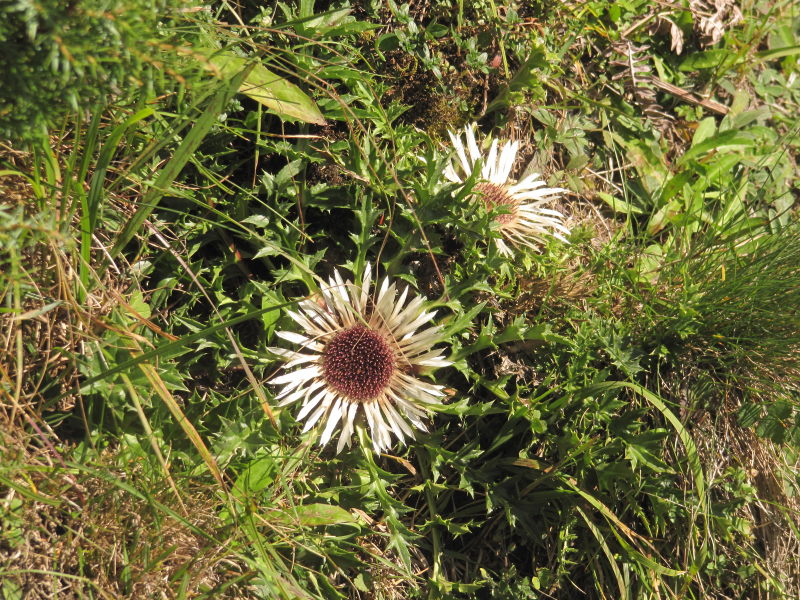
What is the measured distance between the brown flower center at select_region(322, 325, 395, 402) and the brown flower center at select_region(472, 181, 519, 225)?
0.59 m

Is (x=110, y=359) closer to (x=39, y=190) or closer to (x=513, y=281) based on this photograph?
(x=39, y=190)

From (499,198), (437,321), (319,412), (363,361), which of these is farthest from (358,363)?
(499,198)

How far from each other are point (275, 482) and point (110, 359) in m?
0.55

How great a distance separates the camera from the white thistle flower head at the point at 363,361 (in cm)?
200

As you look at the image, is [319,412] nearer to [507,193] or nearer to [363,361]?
[363,361]

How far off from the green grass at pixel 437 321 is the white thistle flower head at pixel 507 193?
0.08m

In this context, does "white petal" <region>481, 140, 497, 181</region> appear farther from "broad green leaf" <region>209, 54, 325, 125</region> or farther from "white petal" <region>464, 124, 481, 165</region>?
"broad green leaf" <region>209, 54, 325, 125</region>

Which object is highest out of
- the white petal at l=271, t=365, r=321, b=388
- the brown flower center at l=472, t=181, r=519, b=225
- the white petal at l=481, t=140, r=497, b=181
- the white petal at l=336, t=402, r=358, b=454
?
the white petal at l=481, t=140, r=497, b=181

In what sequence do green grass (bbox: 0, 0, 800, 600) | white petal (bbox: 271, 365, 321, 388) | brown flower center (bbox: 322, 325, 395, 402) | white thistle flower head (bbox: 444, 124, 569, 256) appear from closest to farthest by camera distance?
green grass (bbox: 0, 0, 800, 600) < white petal (bbox: 271, 365, 321, 388) < brown flower center (bbox: 322, 325, 395, 402) < white thistle flower head (bbox: 444, 124, 569, 256)

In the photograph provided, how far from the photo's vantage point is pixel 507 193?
2.35 metres

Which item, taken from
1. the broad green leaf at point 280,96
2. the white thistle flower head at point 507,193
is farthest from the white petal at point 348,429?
the broad green leaf at point 280,96

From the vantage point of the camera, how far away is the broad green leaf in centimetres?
194

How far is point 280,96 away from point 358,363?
2.66ft

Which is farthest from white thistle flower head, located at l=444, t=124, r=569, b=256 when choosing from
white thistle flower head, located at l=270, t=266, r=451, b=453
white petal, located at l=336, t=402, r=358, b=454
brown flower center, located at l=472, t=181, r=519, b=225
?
white petal, located at l=336, t=402, r=358, b=454
